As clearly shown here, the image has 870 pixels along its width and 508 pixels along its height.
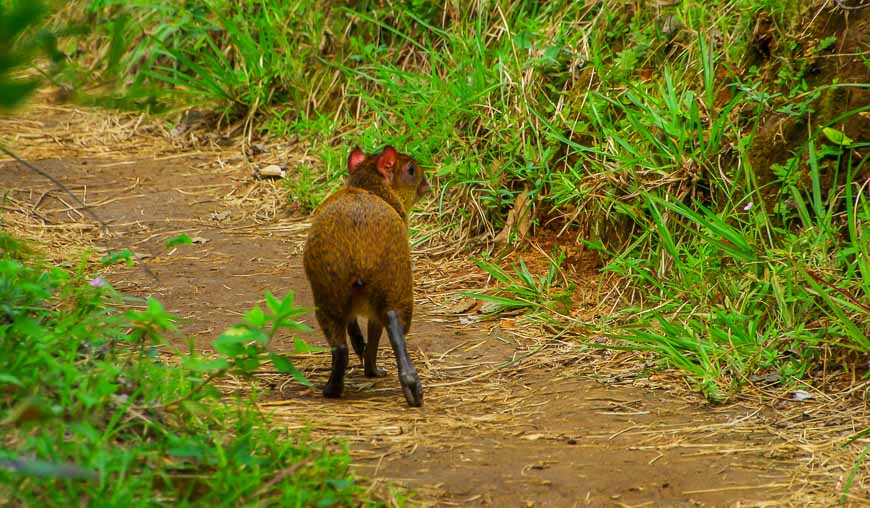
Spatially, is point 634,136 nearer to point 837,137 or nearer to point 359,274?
point 837,137

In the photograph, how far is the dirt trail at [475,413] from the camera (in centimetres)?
356

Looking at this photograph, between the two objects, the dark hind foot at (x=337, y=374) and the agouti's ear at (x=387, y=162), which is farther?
the agouti's ear at (x=387, y=162)

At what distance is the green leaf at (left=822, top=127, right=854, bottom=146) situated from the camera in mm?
4875

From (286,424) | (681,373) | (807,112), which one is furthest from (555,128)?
(286,424)

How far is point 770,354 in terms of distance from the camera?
4516 millimetres

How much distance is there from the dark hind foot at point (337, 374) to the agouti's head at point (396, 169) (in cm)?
117

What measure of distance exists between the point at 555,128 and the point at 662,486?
3.10 metres

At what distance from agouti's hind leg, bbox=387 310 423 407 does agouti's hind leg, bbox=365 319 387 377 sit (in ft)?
0.63

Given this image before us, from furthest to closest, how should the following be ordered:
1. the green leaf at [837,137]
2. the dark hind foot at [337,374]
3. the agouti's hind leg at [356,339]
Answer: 1. the agouti's hind leg at [356,339]
2. the green leaf at [837,137]
3. the dark hind foot at [337,374]

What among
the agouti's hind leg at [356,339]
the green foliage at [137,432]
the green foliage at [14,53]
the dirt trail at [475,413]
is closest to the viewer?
the green foliage at [14,53]

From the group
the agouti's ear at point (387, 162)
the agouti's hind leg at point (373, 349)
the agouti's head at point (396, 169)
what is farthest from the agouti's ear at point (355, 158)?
the agouti's hind leg at point (373, 349)

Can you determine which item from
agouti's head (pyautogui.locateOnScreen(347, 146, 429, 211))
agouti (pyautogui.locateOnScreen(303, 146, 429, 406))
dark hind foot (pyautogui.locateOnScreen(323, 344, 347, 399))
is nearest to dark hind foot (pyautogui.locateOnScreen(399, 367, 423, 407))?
agouti (pyautogui.locateOnScreen(303, 146, 429, 406))

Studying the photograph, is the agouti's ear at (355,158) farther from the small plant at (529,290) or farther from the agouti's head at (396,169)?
the small plant at (529,290)

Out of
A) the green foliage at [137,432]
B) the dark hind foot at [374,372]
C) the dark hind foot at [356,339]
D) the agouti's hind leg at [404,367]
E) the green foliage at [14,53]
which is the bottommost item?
the dark hind foot at [374,372]
